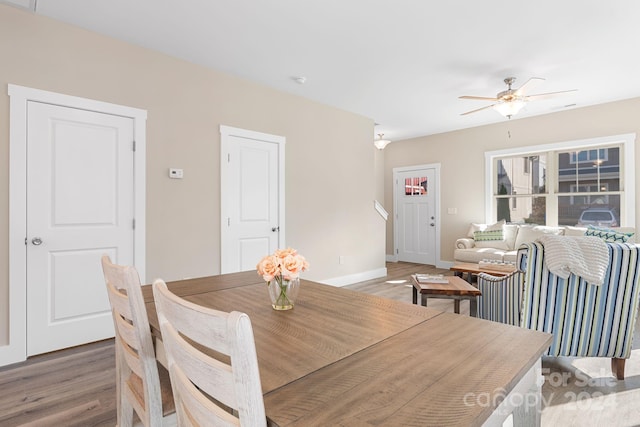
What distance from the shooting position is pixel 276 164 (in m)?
4.18

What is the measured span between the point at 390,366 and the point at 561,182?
233 inches

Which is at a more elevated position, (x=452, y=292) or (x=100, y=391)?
(x=452, y=292)

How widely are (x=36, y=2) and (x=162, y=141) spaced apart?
1271 millimetres

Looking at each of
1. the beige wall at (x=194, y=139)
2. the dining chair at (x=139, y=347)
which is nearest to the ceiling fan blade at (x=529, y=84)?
the beige wall at (x=194, y=139)

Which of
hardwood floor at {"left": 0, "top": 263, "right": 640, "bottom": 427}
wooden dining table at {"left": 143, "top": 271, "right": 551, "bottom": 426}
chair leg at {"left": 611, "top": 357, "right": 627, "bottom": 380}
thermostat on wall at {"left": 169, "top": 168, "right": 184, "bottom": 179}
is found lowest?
hardwood floor at {"left": 0, "top": 263, "right": 640, "bottom": 427}

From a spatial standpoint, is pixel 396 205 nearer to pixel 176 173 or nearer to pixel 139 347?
pixel 176 173

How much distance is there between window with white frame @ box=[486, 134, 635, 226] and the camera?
4.79 metres

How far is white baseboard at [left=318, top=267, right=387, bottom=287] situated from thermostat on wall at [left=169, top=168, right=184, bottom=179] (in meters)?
2.36

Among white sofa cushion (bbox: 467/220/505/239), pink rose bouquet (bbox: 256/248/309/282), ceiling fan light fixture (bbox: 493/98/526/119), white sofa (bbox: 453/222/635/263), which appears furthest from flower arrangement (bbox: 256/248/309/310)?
white sofa cushion (bbox: 467/220/505/239)

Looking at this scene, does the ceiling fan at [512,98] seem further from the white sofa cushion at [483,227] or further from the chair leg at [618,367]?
the chair leg at [618,367]

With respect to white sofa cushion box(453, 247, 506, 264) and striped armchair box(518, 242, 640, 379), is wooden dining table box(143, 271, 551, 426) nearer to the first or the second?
striped armchair box(518, 242, 640, 379)

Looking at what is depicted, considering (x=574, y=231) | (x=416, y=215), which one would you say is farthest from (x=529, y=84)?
(x=416, y=215)

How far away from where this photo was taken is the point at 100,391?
2.08 m

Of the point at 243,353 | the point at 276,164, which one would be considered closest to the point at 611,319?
the point at 243,353
